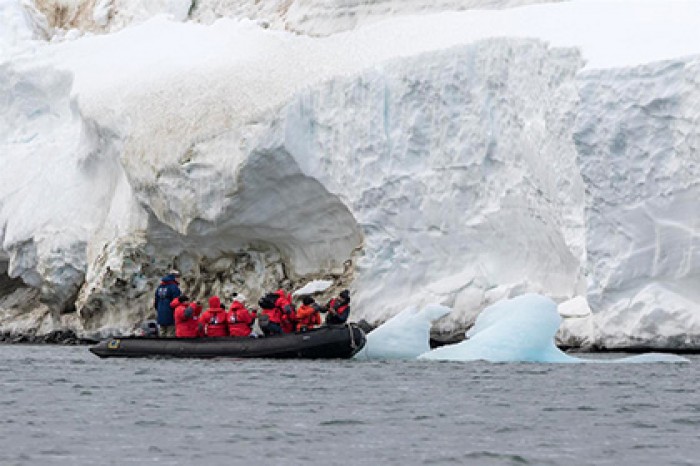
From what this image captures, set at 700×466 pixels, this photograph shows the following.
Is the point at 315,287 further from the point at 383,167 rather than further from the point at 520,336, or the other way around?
the point at 520,336

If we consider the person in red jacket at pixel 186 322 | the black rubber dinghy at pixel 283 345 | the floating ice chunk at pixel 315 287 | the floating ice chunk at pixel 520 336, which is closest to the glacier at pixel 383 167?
the floating ice chunk at pixel 315 287

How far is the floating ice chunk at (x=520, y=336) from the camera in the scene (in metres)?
19.0

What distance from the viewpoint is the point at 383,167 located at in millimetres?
25578

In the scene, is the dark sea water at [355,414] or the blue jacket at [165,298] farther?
the blue jacket at [165,298]

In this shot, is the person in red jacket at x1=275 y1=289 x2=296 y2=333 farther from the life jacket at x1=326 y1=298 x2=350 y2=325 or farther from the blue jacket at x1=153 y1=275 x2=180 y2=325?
the blue jacket at x1=153 y1=275 x2=180 y2=325

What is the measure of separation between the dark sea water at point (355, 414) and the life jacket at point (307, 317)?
1753 mm

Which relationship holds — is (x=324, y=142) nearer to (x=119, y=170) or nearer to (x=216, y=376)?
(x=119, y=170)

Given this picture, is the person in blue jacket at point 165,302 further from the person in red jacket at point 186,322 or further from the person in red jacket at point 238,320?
the person in red jacket at point 238,320

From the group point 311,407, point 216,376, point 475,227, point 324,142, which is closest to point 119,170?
point 324,142

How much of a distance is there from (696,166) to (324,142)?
732cm

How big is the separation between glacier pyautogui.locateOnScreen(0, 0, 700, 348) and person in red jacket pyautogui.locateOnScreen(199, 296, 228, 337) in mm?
4525

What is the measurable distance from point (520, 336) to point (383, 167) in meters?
7.07

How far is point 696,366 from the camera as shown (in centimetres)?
1866

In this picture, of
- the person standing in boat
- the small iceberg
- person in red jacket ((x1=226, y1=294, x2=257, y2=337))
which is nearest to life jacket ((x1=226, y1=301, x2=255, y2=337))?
person in red jacket ((x1=226, y1=294, x2=257, y2=337))
